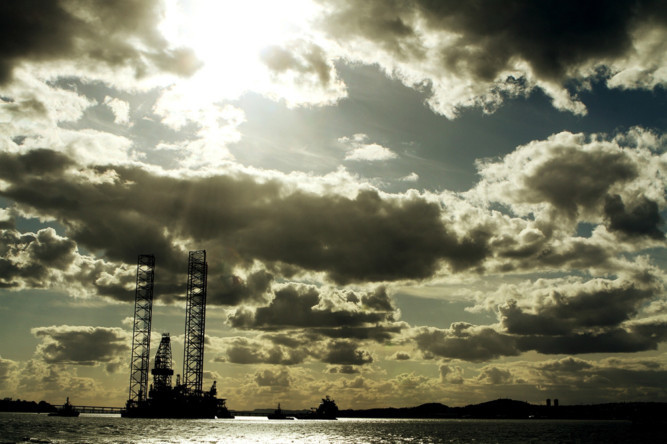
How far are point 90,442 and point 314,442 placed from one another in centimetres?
4352

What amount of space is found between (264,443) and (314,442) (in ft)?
36.2

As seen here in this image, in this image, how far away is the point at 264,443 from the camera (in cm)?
11638

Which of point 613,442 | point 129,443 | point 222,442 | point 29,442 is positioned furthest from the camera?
point 613,442

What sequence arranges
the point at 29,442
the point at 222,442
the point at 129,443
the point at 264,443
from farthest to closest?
the point at 264,443 → the point at 222,442 → the point at 129,443 → the point at 29,442

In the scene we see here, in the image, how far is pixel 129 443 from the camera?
98.8 meters

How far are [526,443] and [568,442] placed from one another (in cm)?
1354

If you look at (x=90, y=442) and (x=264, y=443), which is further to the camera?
(x=264, y=443)

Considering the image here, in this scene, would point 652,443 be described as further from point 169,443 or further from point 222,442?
point 169,443

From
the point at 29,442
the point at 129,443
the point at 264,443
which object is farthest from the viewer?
the point at 264,443

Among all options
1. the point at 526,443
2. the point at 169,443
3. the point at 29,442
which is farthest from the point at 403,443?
the point at 29,442

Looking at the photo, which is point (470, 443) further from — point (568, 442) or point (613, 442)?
point (613, 442)

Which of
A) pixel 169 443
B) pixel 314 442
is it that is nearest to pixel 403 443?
pixel 314 442

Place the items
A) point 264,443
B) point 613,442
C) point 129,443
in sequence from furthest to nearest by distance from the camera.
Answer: point 613,442
point 264,443
point 129,443

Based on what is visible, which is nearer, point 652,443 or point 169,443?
point 169,443
